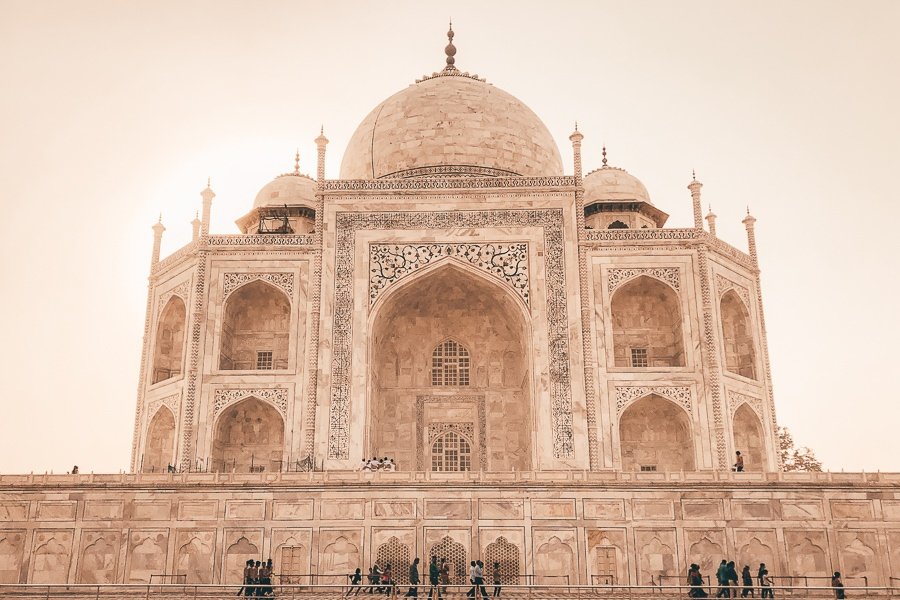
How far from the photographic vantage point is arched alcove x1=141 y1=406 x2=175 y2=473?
68.6 feet

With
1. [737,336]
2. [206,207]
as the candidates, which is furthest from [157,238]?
[737,336]

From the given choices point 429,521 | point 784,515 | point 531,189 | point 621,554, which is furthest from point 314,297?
point 784,515

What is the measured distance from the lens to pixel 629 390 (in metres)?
19.5

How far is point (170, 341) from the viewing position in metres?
22.2

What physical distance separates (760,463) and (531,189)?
26.7ft

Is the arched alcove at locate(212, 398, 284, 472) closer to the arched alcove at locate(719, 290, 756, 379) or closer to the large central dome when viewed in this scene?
the large central dome

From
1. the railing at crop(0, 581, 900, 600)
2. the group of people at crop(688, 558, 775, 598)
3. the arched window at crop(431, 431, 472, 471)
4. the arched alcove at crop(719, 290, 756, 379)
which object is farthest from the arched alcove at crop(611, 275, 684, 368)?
the railing at crop(0, 581, 900, 600)

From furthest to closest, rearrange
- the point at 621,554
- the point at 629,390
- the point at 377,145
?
the point at 377,145 → the point at 629,390 → the point at 621,554

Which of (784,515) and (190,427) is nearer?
(784,515)

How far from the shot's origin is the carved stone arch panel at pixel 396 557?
14562 millimetres

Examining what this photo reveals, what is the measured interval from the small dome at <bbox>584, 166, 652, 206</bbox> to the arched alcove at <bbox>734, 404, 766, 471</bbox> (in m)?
7.04

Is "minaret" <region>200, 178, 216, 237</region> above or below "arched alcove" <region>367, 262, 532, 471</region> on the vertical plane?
above

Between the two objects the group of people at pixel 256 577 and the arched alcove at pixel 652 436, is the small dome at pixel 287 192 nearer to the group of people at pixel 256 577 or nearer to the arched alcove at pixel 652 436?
the arched alcove at pixel 652 436

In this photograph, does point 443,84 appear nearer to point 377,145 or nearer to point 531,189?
point 377,145
